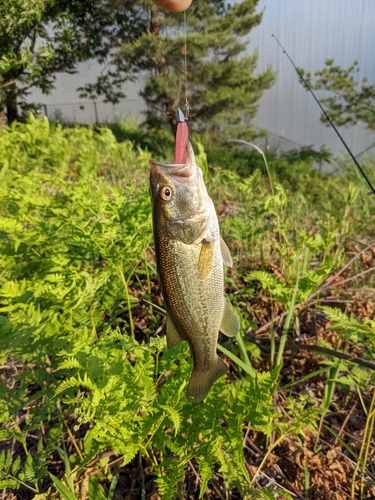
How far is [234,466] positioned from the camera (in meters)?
1.61

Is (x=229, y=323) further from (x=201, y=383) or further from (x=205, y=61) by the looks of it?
(x=205, y=61)

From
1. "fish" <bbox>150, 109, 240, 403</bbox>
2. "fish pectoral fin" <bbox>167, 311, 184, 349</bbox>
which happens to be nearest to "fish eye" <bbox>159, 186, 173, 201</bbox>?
"fish" <bbox>150, 109, 240, 403</bbox>

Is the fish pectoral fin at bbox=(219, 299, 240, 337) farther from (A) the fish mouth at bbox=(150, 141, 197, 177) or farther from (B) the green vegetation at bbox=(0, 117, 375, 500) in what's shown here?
(A) the fish mouth at bbox=(150, 141, 197, 177)

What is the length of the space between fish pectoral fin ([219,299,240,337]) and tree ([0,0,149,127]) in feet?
31.1

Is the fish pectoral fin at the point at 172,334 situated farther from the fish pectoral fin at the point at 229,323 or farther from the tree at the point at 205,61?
the tree at the point at 205,61

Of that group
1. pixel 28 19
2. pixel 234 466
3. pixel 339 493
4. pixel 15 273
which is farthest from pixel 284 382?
pixel 28 19

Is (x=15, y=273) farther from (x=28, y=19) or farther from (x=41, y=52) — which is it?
(x=41, y=52)

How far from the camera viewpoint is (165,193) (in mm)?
1477

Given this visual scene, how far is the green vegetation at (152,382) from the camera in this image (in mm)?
1524

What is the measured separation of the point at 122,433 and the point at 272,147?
1458 cm

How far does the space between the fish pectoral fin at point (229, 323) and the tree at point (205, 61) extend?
1037cm

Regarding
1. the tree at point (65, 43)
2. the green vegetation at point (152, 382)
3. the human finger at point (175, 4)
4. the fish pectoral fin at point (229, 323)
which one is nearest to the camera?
the green vegetation at point (152, 382)

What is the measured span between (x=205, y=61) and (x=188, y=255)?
1117 cm

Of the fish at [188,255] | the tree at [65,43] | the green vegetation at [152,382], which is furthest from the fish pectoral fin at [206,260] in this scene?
the tree at [65,43]
